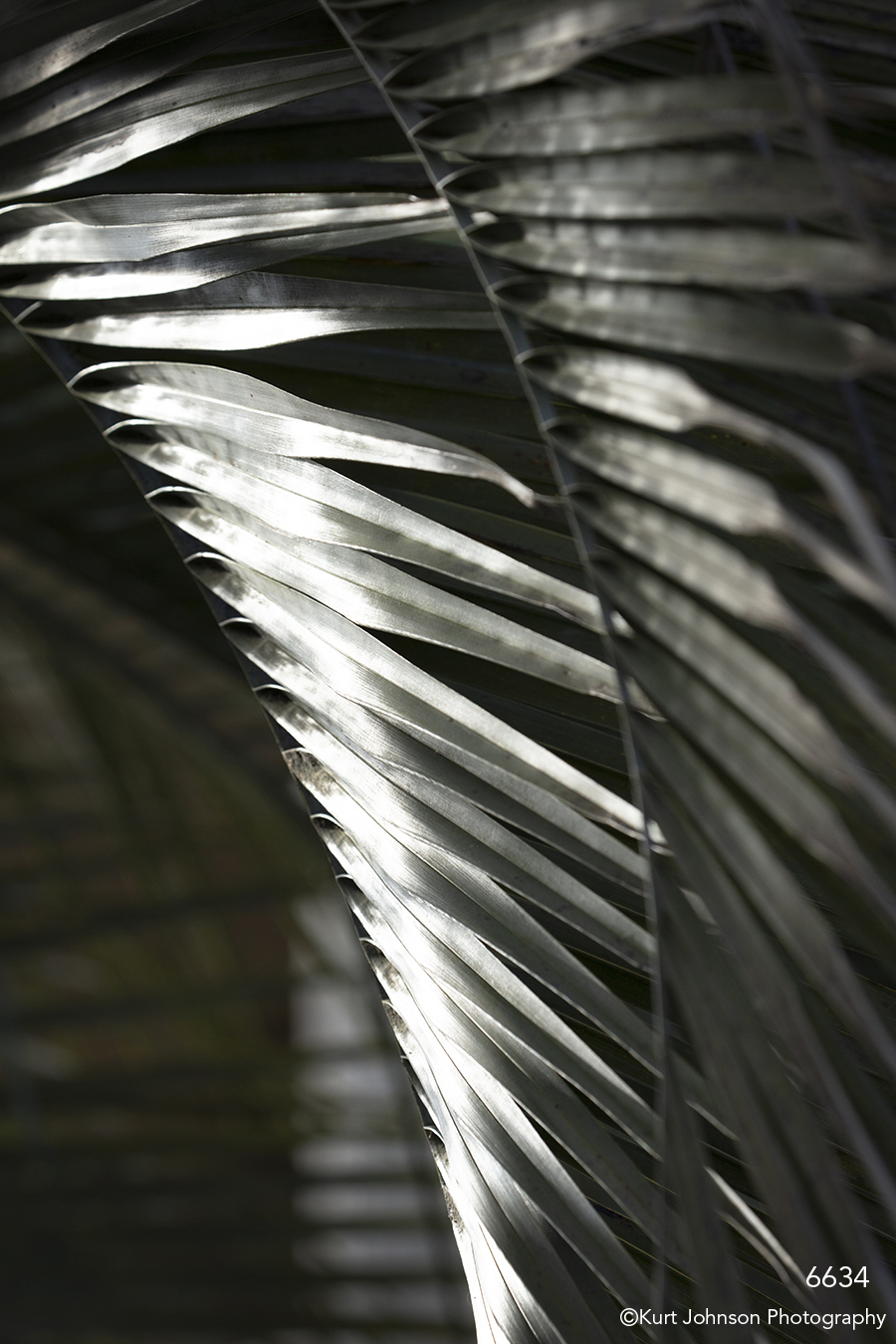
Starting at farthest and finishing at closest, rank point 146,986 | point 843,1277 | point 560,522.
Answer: point 146,986
point 560,522
point 843,1277

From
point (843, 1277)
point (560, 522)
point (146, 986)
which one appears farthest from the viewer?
point (146, 986)

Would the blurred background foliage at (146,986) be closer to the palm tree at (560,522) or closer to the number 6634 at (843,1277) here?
the palm tree at (560,522)

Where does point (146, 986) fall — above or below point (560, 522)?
below

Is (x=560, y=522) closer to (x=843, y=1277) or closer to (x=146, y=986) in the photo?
(x=843, y=1277)

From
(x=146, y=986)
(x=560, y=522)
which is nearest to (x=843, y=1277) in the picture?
(x=560, y=522)

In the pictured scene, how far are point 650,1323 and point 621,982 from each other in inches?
6.5

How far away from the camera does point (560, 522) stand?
24.3 inches

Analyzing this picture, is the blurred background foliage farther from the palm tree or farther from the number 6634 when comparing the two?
the number 6634

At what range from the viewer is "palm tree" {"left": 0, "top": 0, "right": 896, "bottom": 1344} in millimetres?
424

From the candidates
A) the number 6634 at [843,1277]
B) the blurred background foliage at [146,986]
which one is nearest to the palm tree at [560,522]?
the number 6634 at [843,1277]

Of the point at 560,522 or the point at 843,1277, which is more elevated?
the point at 560,522

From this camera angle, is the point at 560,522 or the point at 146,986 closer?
the point at 560,522

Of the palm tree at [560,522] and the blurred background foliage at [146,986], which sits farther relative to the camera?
the blurred background foliage at [146,986]

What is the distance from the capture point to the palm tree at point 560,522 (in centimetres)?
42
